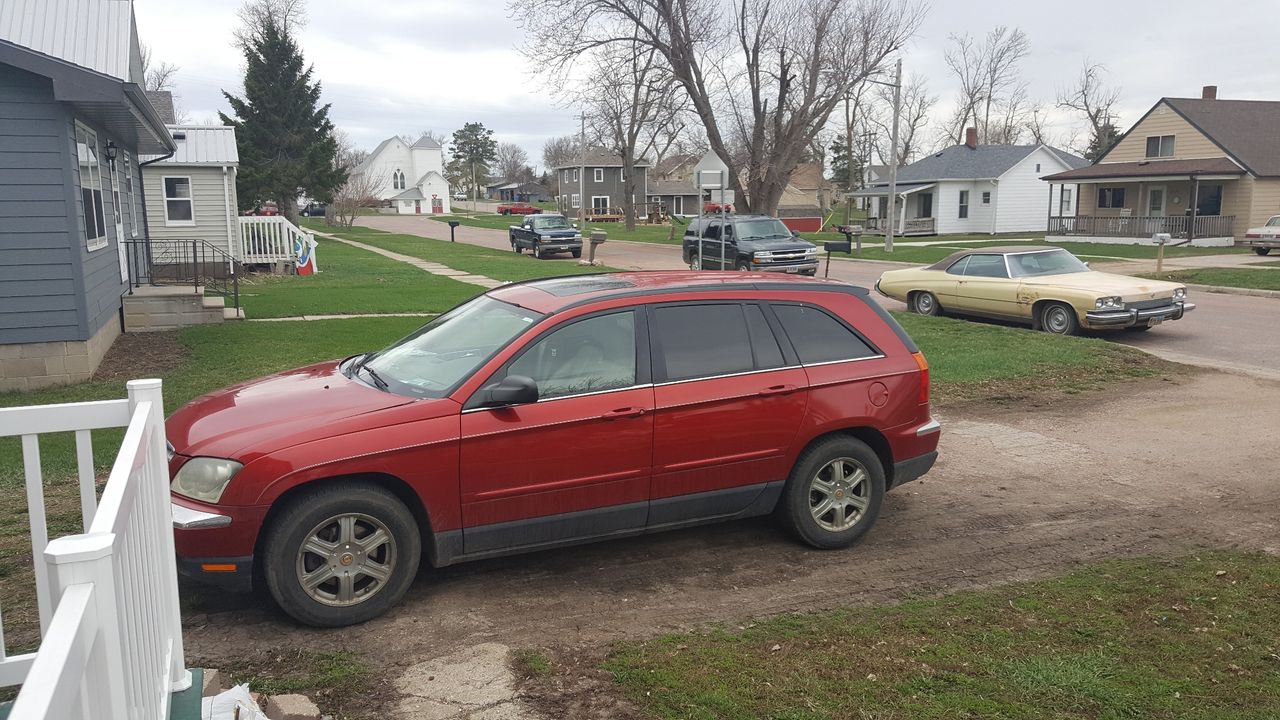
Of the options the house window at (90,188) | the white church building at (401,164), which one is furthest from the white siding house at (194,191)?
the white church building at (401,164)

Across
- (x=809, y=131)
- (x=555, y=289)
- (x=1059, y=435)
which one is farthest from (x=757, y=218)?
(x=555, y=289)

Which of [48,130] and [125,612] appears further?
[48,130]

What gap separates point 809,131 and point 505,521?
34.3 m

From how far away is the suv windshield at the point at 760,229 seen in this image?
25.7 metres

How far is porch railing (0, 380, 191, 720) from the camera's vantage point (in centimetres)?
157

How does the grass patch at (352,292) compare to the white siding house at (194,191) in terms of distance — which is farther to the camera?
the white siding house at (194,191)

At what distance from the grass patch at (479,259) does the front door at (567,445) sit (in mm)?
14878

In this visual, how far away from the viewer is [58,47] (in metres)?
11.1

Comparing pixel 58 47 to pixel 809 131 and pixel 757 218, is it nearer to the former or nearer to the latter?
pixel 757 218

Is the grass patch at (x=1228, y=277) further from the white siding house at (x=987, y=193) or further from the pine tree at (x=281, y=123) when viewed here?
the pine tree at (x=281, y=123)

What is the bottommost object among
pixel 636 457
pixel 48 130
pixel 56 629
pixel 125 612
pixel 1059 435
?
pixel 1059 435

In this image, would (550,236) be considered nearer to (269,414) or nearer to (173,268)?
(173,268)

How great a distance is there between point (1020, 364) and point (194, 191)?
21.3 meters

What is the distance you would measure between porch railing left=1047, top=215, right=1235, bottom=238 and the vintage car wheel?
28.3 metres
